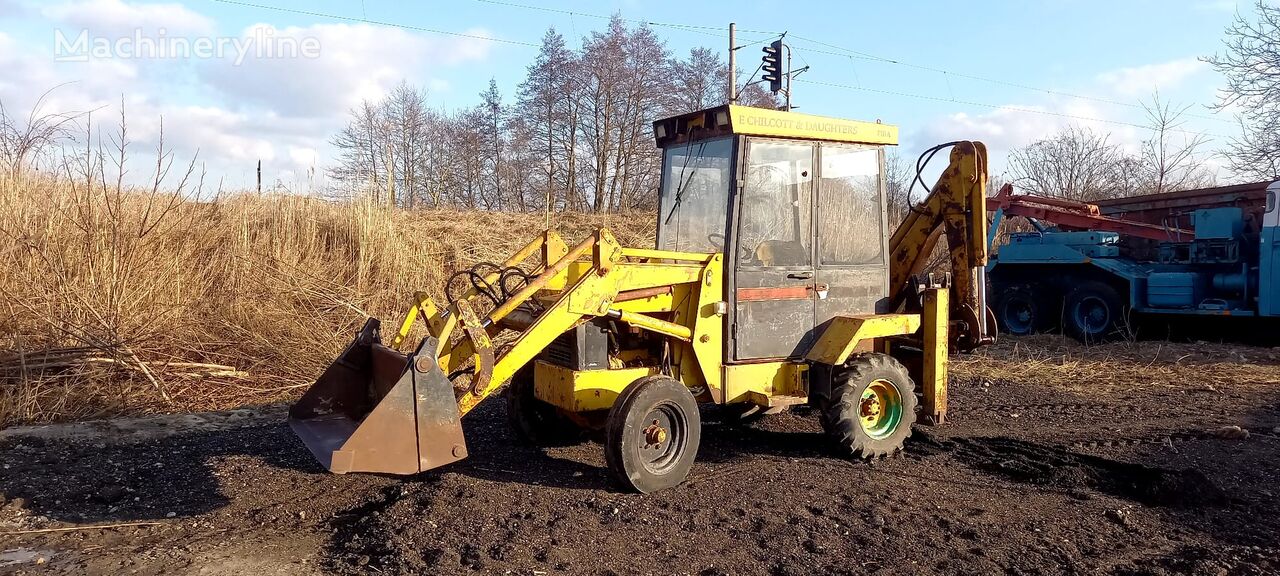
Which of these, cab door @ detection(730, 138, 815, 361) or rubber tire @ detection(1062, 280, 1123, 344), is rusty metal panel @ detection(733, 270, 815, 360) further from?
rubber tire @ detection(1062, 280, 1123, 344)

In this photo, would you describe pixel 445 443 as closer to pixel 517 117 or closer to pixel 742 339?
pixel 742 339

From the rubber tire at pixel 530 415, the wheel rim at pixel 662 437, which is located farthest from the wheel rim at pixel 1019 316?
the wheel rim at pixel 662 437

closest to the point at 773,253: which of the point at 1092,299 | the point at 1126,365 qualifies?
the point at 1126,365

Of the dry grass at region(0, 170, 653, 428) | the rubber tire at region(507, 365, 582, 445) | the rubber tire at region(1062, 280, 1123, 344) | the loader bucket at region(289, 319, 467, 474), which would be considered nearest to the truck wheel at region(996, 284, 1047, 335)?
the rubber tire at region(1062, 280, 1123, 344)

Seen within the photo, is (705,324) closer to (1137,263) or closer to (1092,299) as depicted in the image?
(1092,299)

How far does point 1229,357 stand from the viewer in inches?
404

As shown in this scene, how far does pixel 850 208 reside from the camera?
18.6 feet

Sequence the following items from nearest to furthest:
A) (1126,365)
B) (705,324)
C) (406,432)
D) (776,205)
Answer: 1. (406,432)
2. (705,324)
3. (776,205)
4. (1126,365)

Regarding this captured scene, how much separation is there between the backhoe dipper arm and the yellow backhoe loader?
2cm

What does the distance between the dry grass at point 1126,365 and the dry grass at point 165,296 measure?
23.0ft

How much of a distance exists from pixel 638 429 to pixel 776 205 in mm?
1718

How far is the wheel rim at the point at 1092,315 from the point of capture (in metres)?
12.3

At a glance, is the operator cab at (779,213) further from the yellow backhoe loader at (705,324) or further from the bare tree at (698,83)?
the bare tree at (698,83)

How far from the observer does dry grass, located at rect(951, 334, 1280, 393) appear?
880 centimetres
